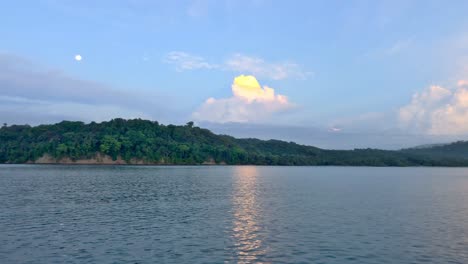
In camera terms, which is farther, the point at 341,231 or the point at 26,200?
the point at 26,200

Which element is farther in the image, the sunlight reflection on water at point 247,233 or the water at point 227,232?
the sunlight reflection on water at point 247,233

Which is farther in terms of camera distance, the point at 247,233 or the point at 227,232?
the point at 227,232

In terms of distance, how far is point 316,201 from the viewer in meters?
78.1

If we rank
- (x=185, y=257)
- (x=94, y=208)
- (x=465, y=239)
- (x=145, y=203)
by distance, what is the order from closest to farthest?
(x=185, y=257) < (x=465, y=239) < (x=94, y=208) < (x=145, y=203)

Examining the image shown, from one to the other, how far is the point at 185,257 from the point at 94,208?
3517 cm

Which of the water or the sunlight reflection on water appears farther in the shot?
the sunlight reflection on water

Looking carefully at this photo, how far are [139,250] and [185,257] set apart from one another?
5.15 metres

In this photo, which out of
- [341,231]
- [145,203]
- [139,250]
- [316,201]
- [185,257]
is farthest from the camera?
[316,201]

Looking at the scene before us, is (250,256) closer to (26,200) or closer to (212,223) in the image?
(212,223)

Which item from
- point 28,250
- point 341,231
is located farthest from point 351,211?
point 28,250

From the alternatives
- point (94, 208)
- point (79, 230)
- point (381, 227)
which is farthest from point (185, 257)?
point (94, 208)

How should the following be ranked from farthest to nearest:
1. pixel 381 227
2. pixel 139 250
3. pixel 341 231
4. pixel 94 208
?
pixel 94 208, pixel 381 227, pixel 341 231, pixel 139 250

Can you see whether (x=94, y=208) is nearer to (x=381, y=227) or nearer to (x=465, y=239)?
(x=381, y=227)

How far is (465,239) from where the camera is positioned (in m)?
43.0
